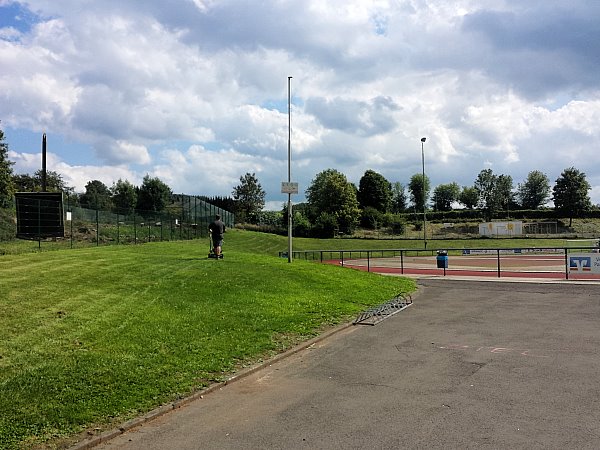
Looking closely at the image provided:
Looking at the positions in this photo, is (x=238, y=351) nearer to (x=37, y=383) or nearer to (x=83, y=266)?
(x=37, y=383)

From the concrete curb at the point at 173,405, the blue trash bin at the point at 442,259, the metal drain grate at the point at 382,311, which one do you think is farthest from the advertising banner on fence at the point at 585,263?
the concrete curb at the point at 173,405

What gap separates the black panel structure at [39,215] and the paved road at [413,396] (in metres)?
19.3

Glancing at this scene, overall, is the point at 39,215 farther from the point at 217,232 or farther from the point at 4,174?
the point at 4,174

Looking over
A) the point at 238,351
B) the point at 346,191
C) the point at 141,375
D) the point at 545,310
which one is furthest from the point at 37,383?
the point at 346,191

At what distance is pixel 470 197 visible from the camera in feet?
474

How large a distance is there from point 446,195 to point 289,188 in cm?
13750

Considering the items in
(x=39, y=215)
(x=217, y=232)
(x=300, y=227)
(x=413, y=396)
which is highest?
(x=39, y=215)

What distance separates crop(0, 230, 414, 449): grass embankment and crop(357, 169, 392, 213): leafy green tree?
103260mm

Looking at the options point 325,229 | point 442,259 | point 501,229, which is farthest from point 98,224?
point 501,229

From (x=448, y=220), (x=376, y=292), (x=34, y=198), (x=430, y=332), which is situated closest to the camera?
(x=430, y=332)

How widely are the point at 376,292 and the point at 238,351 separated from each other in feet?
28.4

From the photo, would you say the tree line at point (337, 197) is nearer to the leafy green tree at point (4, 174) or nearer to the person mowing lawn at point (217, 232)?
the leafy green tree at point (4, 174)

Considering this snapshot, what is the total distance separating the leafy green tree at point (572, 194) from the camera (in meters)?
106

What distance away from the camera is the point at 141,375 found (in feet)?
21.9
